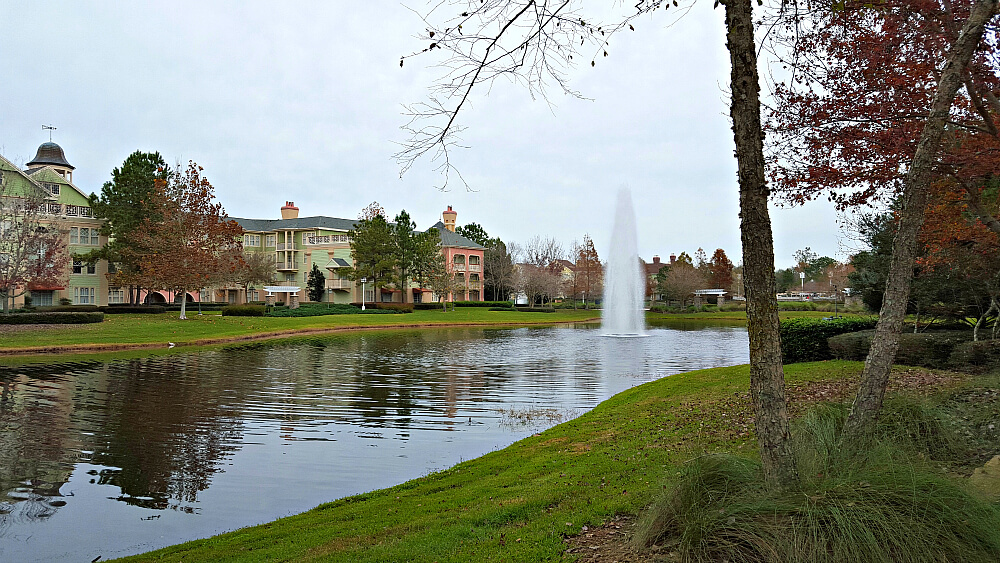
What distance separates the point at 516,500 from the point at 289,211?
75.8 m

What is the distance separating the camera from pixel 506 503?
5.96m

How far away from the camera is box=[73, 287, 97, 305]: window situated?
181ft

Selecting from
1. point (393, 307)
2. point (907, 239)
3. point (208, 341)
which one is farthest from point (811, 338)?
point (393, 307)

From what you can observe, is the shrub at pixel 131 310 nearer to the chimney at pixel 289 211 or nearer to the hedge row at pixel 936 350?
the chimney at pixel 289 211

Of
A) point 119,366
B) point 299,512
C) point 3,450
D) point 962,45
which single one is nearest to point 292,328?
point 119,366

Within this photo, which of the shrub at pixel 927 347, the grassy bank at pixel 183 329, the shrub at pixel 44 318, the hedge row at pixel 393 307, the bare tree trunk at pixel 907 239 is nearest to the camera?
the bare tree trunk at pixel 907 239

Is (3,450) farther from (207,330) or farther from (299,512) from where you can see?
(207,330)

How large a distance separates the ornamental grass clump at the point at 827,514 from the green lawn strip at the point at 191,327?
94.6ft

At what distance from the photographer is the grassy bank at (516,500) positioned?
16.4ft

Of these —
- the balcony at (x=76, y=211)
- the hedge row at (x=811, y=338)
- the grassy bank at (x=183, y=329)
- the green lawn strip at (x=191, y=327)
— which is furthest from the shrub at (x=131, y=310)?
the hedge row at (x=811, y=338)

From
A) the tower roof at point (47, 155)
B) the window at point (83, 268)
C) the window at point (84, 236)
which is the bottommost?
the window at point (83, 268)

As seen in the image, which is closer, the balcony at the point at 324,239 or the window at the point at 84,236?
the window at the point at 84,236

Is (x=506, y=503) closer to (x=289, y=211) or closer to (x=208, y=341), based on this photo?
(x=208, y=341)

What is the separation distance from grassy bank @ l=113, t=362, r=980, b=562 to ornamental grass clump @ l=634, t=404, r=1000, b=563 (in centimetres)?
77
